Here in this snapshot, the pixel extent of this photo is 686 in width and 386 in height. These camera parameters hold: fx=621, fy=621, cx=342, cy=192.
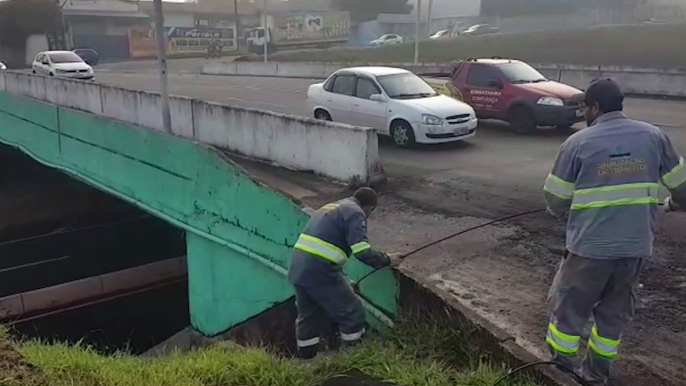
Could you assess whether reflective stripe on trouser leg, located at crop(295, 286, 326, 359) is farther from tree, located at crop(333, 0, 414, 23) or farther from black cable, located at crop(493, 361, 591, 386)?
tree, located at crop(333, 0, 414, 23)

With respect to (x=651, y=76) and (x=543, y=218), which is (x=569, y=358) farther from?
(x=651, y=76)

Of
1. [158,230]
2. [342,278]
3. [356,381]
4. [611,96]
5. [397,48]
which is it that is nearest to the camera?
[611,96]

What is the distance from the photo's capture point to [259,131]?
11.2 metres

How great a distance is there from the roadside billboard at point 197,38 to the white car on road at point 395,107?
48261 millimetres

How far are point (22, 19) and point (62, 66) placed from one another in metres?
26.8

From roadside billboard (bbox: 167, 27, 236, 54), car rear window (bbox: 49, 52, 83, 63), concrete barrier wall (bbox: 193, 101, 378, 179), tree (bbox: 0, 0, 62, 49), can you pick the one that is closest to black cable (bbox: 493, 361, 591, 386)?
concrete barrier wall (bbox: 193, 101, 378, 179)

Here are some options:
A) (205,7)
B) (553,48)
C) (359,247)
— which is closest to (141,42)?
(205,7)

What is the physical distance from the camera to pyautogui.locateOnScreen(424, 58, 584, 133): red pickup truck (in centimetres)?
1337

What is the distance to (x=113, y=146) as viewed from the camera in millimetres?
12383

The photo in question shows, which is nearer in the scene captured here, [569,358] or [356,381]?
[569,358]

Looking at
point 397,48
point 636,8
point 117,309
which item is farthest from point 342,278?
point 636,8

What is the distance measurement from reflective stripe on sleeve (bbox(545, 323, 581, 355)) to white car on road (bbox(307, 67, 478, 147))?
26.7 ft

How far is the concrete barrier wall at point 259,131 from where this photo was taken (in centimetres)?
948

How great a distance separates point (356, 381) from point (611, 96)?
8.55 feet
